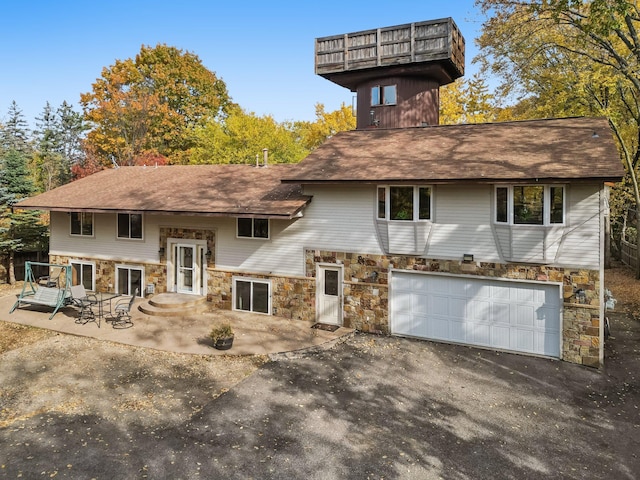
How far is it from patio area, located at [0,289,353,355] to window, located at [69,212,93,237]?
12.6ft

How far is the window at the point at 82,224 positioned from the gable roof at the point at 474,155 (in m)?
9.95

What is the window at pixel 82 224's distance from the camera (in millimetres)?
18016

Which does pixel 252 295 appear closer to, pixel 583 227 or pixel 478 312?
pixel 478 312

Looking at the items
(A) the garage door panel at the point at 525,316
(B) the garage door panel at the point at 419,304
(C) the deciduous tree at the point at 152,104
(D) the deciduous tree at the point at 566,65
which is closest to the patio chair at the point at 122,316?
(B) the garage door panel at the point at 419,304

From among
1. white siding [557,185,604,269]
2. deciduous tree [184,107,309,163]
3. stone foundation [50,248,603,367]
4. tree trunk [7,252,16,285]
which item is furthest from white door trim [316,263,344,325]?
deciduous tree [184,107,309,163]

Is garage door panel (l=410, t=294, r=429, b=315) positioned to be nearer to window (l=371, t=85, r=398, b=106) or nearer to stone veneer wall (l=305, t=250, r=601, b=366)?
stone veneer wall (l=305, t=250, r=601, b=366)

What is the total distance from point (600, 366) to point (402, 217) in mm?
6547

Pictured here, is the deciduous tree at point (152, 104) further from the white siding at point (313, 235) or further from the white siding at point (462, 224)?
the white siding at point (462, 224)

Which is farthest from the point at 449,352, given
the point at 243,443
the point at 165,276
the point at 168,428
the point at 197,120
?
the point at 197,120

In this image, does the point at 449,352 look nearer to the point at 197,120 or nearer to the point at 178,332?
the point at 178,332

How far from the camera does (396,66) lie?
59.9ft

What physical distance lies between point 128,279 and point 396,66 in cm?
1479

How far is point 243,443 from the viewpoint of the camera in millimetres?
7215

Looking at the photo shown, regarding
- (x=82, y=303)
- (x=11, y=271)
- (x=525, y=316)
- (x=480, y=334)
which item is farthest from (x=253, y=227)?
(x=11, y=271)
